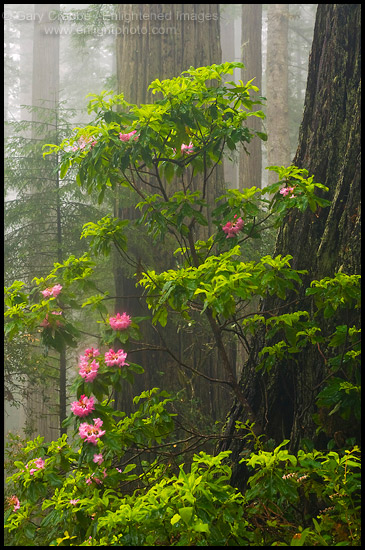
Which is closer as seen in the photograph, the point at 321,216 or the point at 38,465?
the point at 38,465

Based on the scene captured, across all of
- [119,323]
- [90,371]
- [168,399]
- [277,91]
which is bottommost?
[168,399]

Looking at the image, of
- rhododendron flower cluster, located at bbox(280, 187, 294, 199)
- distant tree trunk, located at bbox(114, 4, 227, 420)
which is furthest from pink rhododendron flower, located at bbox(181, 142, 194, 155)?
distant tree trunk, located at bbox(114, 4, 227, 420)

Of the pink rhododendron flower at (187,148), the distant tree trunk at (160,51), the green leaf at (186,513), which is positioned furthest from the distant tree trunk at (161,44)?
the green leaf at (186,513)

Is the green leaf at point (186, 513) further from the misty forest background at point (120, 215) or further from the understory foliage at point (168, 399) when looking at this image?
the misty forest background at point (120, 215)

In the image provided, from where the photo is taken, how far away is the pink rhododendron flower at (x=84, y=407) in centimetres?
243

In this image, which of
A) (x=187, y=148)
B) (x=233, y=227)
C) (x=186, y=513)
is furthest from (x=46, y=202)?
(x=186, y=513)

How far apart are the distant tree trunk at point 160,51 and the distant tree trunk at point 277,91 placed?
5426 millimetres

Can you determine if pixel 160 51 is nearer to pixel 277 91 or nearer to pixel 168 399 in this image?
pixel 168 399

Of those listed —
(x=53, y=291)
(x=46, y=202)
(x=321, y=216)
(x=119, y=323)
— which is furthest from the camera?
(x=46, y=202)

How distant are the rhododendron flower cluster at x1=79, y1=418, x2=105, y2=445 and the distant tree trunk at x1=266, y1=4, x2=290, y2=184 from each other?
8865mm

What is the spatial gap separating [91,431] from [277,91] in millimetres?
10243

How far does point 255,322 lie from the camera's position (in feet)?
10.7

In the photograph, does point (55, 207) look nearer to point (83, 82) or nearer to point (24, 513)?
point (24, 513)

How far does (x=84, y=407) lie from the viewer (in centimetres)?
245
